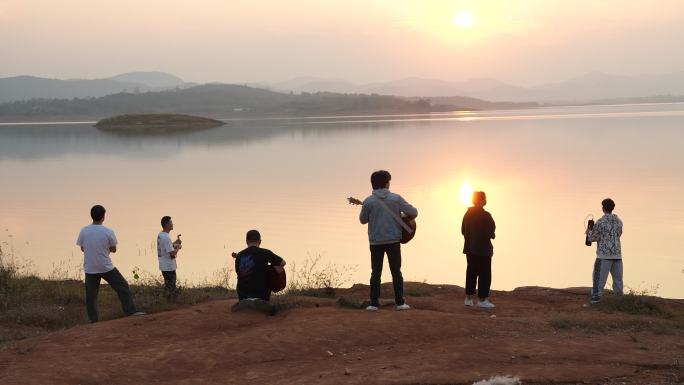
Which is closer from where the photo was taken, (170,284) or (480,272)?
(480,272)

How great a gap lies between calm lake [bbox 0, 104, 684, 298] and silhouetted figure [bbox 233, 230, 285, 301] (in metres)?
7.23

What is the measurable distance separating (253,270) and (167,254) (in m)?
2.19

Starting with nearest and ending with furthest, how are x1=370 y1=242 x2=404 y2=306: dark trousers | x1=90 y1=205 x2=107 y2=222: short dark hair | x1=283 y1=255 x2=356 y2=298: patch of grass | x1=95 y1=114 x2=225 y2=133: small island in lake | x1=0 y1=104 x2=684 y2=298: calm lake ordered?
x1=370 y1=242 x2=404 y2=306: dark trousers → x1=90 y1=205 x2=107 y2=222: short dark hair → x1=283 y1=255 x2=356 y2=298: patch of grass → x1=0 y1=104 x2=684 y2=298: calm lake → x1=95 y1=114 x2=225 y2=133: small island in lake

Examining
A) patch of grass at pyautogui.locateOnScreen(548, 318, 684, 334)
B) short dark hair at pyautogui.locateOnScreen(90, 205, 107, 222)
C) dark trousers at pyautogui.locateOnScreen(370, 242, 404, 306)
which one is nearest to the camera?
patch of grass at pyautogui.locateOnScreen(548, 318, 684, 334)

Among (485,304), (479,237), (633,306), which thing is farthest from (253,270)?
(633,306)

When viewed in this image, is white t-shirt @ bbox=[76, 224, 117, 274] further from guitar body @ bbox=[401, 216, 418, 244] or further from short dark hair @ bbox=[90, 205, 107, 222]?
guitar body @ bbox=[401, 216, 418, 244]

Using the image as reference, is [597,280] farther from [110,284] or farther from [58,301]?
[58,301]

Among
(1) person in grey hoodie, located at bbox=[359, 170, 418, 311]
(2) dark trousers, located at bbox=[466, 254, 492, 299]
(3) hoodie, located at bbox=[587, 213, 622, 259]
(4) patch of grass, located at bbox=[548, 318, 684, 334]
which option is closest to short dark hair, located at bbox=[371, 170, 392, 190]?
(1) person in grey hoodie, located at bbox=[359, 170, 418, 311]

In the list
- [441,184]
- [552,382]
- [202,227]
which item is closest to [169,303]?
[552,382]

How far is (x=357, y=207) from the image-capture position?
94.6 feet

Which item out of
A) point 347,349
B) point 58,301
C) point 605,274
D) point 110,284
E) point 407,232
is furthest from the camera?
point 58,301

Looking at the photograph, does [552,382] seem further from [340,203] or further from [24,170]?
[24,170]

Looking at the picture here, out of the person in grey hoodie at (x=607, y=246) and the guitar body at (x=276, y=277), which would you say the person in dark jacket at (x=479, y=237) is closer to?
the person in grey hoodie at (x=607, y=246)

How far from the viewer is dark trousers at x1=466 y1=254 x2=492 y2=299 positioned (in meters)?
11.2
